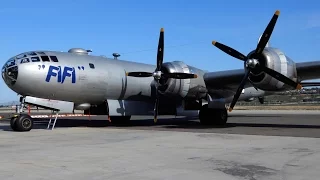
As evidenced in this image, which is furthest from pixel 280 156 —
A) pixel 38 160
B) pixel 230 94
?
pixel 230 94

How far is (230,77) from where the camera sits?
17.8m

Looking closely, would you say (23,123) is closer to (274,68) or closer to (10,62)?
(10,62)

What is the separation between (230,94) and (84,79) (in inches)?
323

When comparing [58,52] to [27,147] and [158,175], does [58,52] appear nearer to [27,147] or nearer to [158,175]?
[27,147]

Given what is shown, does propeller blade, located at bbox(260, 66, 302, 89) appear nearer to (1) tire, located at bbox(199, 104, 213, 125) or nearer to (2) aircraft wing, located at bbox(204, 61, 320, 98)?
(2) aircraft wing, located at bbox(204, 61, 320, 98)

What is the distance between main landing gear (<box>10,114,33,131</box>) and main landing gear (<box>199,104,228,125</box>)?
29.3 feet

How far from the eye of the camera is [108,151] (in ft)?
30.2

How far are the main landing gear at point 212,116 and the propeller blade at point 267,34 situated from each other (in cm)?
502

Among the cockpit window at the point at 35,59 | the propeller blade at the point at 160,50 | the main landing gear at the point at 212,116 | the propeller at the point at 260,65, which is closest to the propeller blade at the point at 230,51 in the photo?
the propeller at the point at 260,65

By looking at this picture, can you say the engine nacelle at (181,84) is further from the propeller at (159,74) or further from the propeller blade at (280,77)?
the propeller blade at (280,77)

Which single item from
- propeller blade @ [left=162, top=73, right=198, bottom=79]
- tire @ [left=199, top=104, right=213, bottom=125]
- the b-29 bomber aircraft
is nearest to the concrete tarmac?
the b-29 bomber aircraft

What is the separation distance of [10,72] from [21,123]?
2.27 meters

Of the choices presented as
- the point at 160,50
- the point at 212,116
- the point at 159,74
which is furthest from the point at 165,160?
the point at 212,116

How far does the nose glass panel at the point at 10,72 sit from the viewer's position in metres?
15.6
